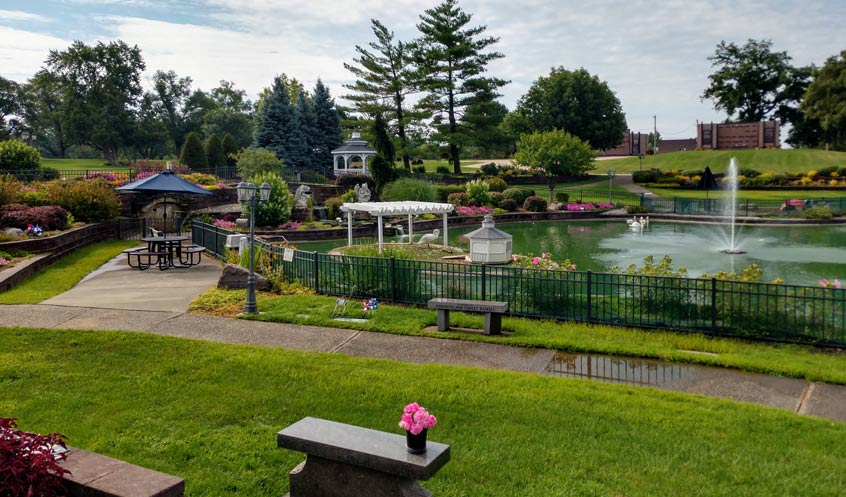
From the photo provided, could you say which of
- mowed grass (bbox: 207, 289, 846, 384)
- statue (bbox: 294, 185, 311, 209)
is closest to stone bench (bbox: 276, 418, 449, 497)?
mowed grass (bbox: 207, 289, 846, 384)

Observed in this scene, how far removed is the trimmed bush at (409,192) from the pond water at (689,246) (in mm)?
2545

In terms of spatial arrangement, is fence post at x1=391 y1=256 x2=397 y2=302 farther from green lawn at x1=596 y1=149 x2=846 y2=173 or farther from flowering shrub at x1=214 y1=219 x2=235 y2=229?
green lawn at x1=596 y1=149 x2=846 y2=173

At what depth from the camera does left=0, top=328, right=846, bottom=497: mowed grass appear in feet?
16.0

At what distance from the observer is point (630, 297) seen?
36.2 ft

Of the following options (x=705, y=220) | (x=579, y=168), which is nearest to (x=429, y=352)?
(x=705, y=220)

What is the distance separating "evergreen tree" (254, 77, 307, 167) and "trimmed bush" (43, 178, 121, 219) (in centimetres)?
2969

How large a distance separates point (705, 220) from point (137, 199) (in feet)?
99.8

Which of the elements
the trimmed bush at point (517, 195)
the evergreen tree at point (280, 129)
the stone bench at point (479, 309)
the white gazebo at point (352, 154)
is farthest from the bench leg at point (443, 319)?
the evergreen tree at point (280, 129)

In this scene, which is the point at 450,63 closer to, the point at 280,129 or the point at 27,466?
the point at 280,129

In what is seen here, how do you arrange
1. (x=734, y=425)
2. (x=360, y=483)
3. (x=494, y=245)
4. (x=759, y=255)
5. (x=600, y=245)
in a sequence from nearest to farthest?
(x=360, y=483), (x=734, y=425), (x=494, y=245), (x=759, y=255), (x=600, y=245)

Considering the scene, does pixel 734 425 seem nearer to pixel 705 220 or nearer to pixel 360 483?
pixel 360 483

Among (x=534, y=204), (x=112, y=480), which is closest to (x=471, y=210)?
(x=534, y=204)

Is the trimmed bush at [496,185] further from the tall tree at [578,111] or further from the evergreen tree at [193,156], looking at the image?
the tall tree at [578,111]

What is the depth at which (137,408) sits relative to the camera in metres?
6.33
